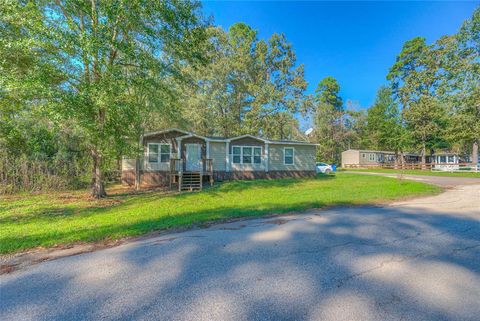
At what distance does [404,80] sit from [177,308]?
39823mm

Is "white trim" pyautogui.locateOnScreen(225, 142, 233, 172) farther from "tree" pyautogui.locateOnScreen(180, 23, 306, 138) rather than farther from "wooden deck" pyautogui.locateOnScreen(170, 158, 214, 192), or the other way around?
"tree" pyautogui.locateOnScreen(180, 23, 306, 138)

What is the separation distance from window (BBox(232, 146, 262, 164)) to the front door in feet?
8.06

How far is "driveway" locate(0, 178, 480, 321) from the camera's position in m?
2.14

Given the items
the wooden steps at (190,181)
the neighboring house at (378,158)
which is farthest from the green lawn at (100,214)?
the neighboring house at (378,158)

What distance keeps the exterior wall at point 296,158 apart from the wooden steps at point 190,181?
6.01m

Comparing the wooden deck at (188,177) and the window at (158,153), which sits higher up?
the window at (158,153)

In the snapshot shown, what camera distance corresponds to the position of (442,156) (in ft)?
136

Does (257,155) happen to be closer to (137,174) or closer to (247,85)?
(137,174)

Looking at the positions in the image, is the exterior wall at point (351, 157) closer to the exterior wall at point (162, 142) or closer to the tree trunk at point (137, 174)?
the exterior wall at point (162, 142)

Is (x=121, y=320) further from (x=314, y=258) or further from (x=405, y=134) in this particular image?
(x=405, y=134)

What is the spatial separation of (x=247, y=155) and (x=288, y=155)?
3.42 m

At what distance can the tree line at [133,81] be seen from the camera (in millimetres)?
6930

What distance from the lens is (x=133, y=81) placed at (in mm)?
8336

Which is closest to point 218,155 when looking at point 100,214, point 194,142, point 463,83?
point 194,142
